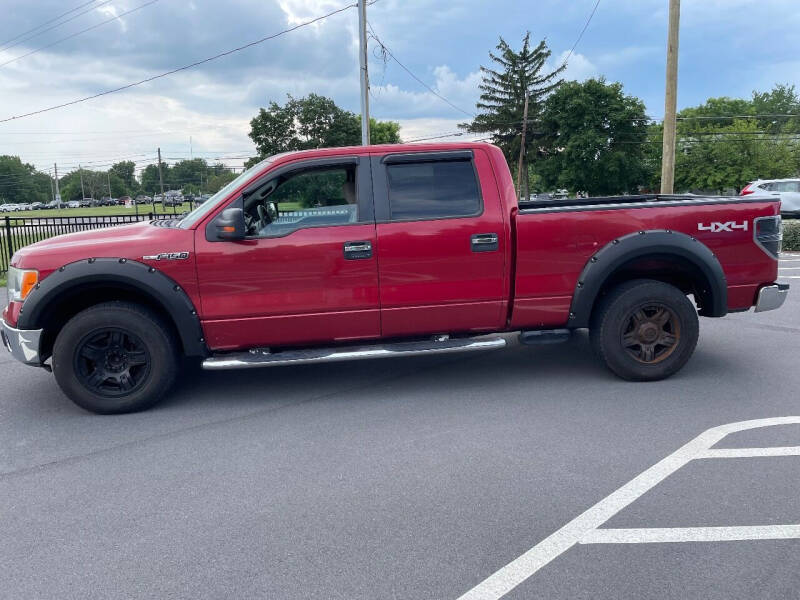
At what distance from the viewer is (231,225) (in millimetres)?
4723

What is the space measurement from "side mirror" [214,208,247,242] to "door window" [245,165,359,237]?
190 millimetres

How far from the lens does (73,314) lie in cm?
507

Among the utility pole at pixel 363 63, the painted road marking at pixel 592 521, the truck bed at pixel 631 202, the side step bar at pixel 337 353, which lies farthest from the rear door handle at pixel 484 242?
the utility pole at pixel 363 63

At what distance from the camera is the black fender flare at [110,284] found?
4672 mm

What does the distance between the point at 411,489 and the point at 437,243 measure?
6.73 feet

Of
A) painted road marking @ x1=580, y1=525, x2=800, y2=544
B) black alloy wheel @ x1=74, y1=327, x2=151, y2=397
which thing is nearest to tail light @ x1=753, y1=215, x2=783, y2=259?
painted road marking @ x1=580, y1=525, x2=800, y2=544

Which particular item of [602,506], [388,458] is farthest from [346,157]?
[602,506]

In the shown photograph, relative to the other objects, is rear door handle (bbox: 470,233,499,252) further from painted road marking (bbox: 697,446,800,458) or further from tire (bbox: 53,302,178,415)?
tire (bbox: 53,302,178,415)

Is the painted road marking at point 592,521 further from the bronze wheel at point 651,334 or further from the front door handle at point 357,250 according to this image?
the front door handle at point 357,250

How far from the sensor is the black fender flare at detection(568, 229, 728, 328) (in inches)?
201

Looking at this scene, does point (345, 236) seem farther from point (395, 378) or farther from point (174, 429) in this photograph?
point (174, 429)

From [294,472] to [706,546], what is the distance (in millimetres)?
2178

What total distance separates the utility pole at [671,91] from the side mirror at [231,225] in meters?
12.7

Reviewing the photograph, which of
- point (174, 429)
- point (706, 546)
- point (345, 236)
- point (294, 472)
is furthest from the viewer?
point (345, 236)
